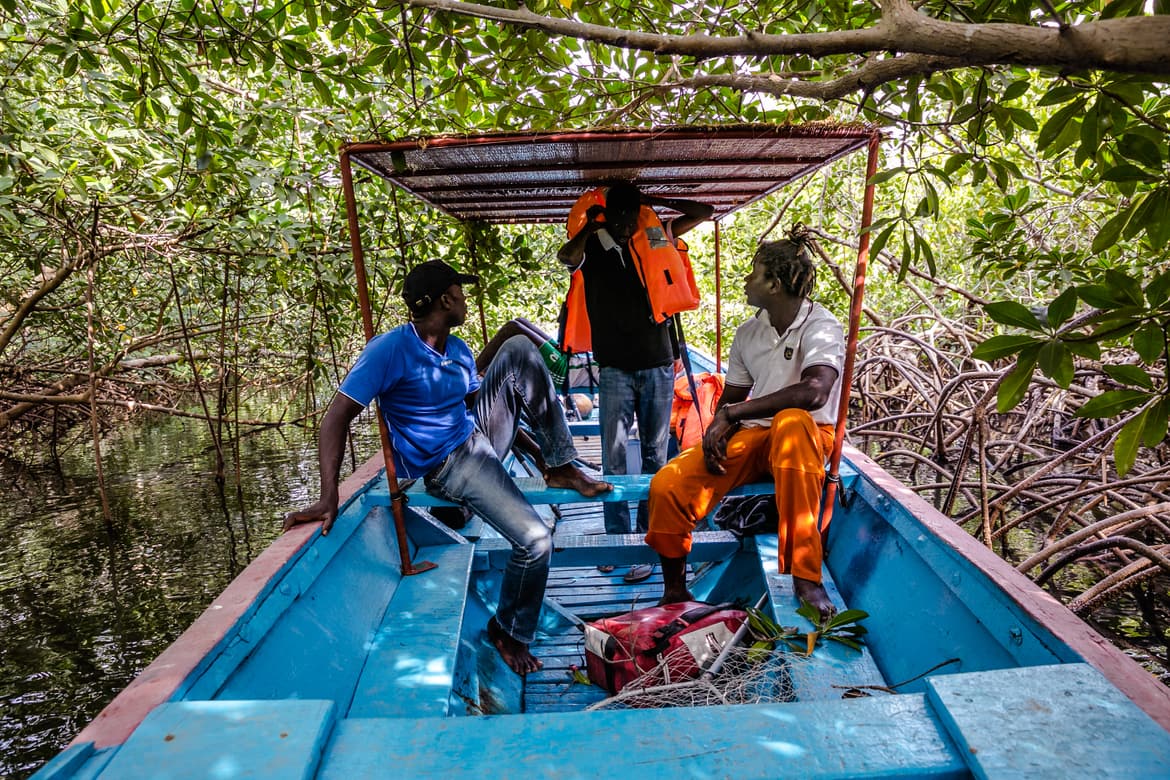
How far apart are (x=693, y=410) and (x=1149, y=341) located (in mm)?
3201

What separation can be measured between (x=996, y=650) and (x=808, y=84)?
156 cm

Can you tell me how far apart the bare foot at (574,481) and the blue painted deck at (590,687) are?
0.08 meters

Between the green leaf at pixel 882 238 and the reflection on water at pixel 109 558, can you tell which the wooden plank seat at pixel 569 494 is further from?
the reflection on water at pixel 109 558

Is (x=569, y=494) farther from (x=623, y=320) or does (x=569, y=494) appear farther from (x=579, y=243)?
(x=579, y=243)

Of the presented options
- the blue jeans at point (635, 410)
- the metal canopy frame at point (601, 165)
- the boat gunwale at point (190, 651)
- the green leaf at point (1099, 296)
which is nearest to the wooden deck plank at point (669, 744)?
the boat gunwale at point (190, 651)

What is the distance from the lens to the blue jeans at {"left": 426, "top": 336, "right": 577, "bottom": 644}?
2494 millimetres

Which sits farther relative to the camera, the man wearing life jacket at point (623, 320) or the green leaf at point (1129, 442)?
the man wearing life jacket at point (623, 320)

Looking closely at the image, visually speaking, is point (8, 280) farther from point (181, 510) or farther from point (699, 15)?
point (699, 15)

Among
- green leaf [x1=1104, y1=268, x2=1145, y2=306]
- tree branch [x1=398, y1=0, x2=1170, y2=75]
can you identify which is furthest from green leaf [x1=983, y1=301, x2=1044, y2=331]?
tree branch [x1=398, y1=0, x2=1170, y2=75]

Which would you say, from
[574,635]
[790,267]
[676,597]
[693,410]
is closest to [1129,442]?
[790,267]

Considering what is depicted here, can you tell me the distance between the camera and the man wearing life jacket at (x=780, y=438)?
2.35 m

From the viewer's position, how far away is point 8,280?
6203mm

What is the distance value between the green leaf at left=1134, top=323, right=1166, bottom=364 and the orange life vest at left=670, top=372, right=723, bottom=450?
9.39 feet

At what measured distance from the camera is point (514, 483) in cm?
266
